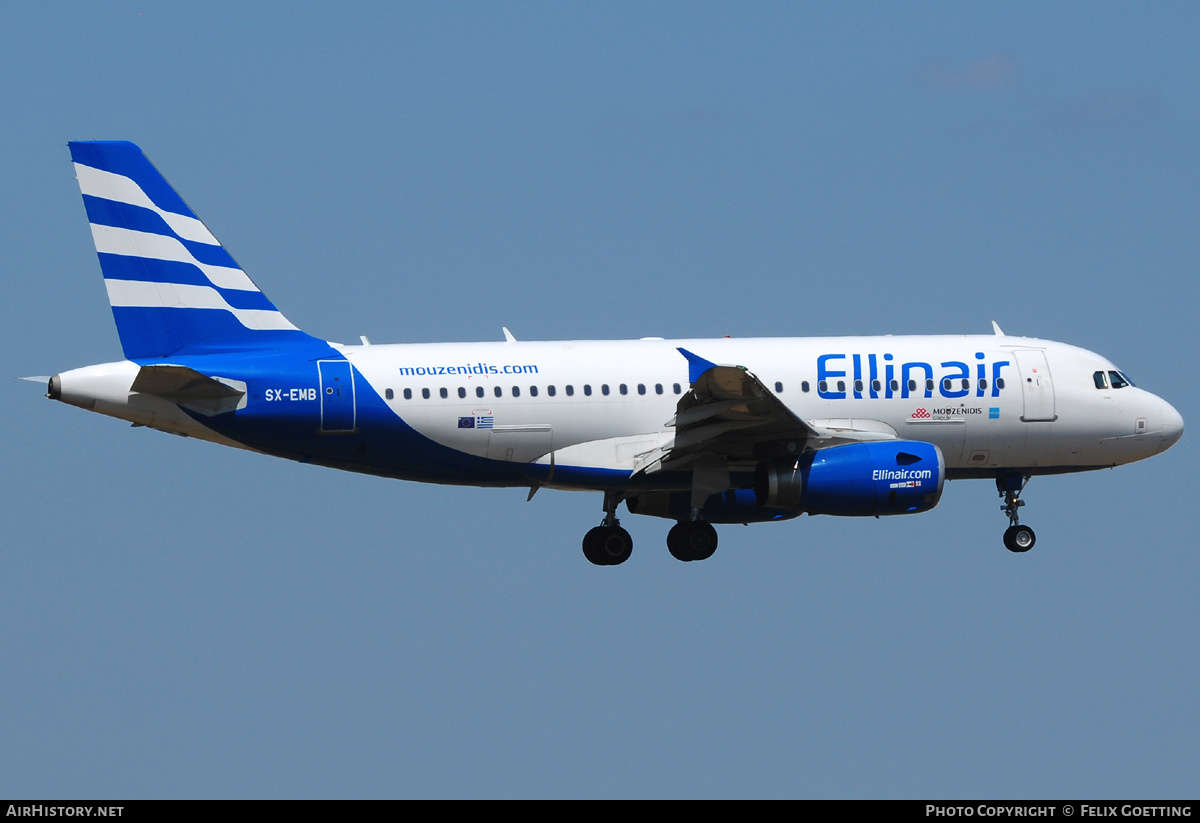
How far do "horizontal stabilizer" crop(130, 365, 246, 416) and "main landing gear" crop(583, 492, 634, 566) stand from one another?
1045 centimetres

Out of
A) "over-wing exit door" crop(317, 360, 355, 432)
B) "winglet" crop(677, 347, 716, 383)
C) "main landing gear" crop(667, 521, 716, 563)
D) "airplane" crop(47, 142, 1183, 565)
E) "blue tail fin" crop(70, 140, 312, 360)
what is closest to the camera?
"winglet" crop(677, 347, 716, 383)

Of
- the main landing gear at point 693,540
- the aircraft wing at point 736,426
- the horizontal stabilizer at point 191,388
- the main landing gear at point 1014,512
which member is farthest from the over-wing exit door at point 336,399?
the main landing gear at point 1014,512

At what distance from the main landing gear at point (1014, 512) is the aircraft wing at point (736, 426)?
4327 mm

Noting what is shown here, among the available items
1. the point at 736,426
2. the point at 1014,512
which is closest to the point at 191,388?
the point at 736,426

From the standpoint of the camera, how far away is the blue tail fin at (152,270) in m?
46.7

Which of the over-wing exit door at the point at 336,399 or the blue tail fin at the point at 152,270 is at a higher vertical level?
the blue tail fin at the point at 152,270

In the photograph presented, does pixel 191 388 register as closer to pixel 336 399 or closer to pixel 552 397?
pixel 336 399

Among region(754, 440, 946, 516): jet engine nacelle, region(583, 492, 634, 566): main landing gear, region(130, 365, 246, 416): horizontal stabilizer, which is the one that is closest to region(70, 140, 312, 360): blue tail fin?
region(130, 365, 246, 416): horizontal stabilizer

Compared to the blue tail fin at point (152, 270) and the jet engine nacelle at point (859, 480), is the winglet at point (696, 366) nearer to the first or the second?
the jet engine nacelle at point (859, 480)

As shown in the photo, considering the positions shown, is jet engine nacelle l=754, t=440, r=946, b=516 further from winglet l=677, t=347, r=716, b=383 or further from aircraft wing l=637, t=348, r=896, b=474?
winglet l=677, t=347, r=716, b=383

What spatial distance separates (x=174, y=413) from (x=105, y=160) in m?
6.59

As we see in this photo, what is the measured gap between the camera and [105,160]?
46.9 meters

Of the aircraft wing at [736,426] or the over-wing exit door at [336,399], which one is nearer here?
the aircraft wing at [736,426]

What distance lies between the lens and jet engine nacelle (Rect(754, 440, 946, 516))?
46656 millimetres
